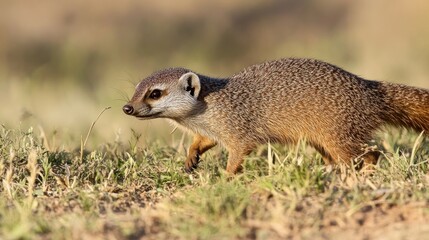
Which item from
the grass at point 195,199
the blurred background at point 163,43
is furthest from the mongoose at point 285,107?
the blurred background at point 163,43

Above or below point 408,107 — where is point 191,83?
below

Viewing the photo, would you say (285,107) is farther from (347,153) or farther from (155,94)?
(155,94)

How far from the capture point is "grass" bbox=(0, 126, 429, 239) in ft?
12.7

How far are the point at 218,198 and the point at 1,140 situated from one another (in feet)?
6.87

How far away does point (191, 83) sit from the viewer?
20.3 ft

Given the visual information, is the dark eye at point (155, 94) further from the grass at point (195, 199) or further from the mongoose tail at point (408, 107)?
the mongoose tail at point (408, 107)

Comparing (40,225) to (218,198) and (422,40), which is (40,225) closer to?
(218,198)

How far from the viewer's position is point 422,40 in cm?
1237

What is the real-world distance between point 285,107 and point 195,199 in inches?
83.8

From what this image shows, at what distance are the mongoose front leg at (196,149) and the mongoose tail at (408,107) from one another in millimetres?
1359

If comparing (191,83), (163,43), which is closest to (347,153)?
(191,83)

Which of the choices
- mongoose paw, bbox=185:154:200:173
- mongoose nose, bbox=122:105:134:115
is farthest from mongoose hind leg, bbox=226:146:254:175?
mongoose nose, bbox=122:105:134:115

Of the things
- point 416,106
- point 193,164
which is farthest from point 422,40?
point 193,164

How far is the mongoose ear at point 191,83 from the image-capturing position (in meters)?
6.14
